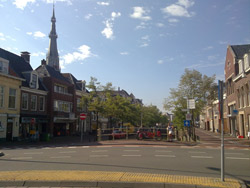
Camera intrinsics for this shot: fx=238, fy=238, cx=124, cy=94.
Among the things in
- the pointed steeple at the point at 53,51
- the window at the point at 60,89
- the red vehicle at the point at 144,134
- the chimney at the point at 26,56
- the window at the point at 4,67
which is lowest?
the red vehicle at the point at 144,134

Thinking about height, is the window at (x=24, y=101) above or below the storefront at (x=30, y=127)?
above

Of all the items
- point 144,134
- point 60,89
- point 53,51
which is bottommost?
point 144,134

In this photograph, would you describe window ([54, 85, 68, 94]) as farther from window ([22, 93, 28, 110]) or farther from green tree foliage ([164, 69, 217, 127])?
green tree foliage ([164, 69, 217, 127])

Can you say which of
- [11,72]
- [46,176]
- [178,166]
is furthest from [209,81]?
[46,176]

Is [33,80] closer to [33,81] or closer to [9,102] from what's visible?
[33,81]

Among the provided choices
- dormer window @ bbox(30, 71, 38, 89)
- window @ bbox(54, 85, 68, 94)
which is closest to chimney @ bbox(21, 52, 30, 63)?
dormer window @ bbox(30, 71, 38, 89)

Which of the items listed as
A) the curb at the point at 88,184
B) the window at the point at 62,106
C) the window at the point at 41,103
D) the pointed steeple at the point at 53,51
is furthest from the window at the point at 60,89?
the pointed steeple at the point at 53,51

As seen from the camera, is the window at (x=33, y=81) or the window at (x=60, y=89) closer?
the window at (x=33, y=81)

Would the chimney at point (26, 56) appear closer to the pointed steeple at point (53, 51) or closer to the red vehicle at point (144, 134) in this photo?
the red vehicle at point (144, 134)

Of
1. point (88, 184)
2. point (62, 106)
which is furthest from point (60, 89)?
point (88, 184)

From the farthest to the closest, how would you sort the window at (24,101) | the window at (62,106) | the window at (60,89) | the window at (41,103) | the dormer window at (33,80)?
→ the window at (60,89) < the window at (62,106) < the window at (41,103) < the dormer window at (33,80) < the window at (24,101)

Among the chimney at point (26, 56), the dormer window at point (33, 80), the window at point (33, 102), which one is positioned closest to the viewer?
the dormer window at point (33, 80)

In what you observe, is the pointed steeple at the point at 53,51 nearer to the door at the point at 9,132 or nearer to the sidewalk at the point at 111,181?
the door at the point at 9,132

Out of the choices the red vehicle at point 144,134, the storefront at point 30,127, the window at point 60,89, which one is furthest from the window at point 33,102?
the red vehicle at point 144,134
